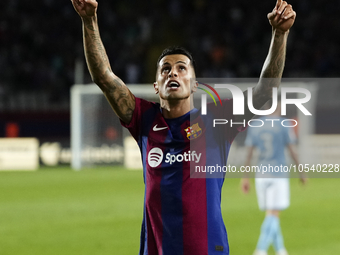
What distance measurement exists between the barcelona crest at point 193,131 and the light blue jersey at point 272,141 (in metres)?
3.10

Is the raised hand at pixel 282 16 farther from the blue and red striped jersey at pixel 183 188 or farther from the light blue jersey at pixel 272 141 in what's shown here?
the light blue jersey at pixel 272 141

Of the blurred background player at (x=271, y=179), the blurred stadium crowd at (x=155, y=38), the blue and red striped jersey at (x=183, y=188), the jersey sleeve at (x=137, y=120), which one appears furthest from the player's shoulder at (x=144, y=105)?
the blurred stadium crowd at (x=155, y=38)

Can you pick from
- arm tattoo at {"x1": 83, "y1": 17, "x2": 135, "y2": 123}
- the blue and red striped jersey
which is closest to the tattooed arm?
the blue and red striped jersey

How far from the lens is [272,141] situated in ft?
19.0

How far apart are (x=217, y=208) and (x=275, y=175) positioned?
128 inches

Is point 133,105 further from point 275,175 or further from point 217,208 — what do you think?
point 275,175

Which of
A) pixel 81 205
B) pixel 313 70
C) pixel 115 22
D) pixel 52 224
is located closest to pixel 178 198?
pixel 52 224

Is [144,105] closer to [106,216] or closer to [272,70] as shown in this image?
[272,70]

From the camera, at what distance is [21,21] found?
23.7m

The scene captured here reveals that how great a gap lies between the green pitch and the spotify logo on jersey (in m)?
3.81

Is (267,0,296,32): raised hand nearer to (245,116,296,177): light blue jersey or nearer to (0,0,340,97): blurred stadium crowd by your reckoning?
(245,116,296,177): light blue jersey

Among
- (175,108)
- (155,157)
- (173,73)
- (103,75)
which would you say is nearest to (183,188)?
(155,157)

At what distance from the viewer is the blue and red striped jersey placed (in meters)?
2.61

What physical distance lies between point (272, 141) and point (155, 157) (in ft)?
10.8
